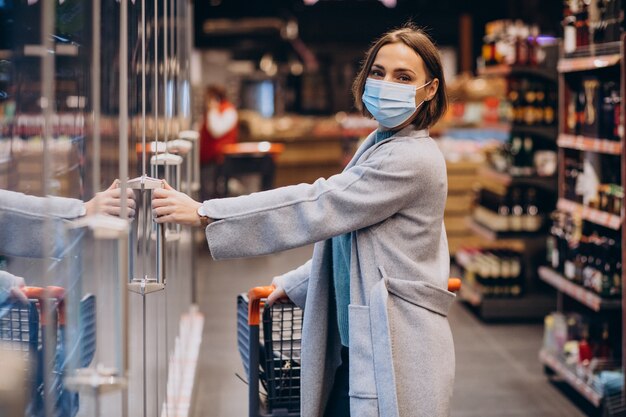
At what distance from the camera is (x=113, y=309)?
7.41 feet

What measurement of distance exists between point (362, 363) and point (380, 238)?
34cm

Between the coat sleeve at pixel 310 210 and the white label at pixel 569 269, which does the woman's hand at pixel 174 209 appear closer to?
the coat sleeve at pixel 310 210

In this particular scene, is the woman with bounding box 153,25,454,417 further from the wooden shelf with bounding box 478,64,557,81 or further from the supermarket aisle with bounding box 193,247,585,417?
the wooden shelf with bounding box 478,64,557,81

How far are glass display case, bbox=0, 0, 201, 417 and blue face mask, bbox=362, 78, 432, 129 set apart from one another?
0.64 m

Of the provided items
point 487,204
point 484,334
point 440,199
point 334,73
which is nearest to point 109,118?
point 440,199

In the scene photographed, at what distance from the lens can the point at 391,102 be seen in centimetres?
274

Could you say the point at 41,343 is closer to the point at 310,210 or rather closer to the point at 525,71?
the point at 310,210

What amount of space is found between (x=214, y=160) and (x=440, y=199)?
30.1 feet

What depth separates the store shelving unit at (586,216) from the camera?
500cm

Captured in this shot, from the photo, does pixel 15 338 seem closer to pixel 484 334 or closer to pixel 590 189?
pixel 590 189

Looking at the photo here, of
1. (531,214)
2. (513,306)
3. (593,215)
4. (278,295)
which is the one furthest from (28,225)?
(531,214)

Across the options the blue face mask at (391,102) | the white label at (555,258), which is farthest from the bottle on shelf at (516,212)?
the blue face mask at (391,102)

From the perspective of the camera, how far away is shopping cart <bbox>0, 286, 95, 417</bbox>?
168 centimetres

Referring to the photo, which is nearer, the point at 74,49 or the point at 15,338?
the point at 15,338
